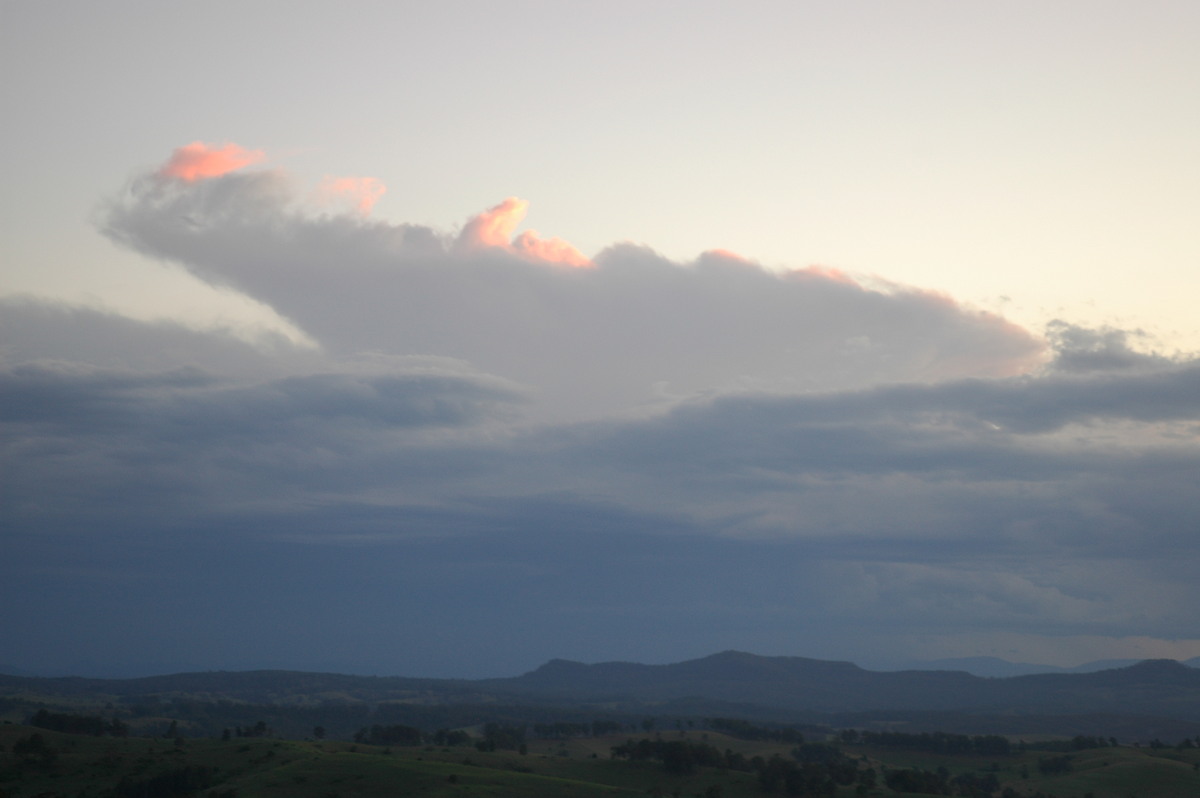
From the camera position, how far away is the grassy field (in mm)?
88375

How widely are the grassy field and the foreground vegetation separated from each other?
0.23 m

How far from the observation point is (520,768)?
111 m

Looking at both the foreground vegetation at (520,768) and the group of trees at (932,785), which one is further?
the group of trees at (932,785)

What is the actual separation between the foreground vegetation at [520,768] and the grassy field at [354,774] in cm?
23

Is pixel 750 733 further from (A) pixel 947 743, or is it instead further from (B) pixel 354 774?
(B) pixel 354 774

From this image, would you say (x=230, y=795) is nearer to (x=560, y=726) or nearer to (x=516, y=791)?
(x=516, y=791)

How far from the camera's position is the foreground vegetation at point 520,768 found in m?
89.7

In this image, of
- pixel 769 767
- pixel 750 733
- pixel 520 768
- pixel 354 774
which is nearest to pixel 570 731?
pixel 750 733

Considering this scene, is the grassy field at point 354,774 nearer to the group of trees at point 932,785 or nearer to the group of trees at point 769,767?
the group of trees at point 769,767

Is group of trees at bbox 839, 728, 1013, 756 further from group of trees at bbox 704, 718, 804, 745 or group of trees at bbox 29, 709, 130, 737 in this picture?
group of trees at bbox 29, 709, 130, 737

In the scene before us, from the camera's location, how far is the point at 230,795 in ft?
271

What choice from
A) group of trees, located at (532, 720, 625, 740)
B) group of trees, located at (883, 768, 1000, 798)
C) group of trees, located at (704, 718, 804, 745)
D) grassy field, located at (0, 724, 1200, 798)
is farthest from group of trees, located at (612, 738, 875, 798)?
group of trees, located at (532, 720, 625, 740)

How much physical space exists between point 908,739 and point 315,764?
12659 cm

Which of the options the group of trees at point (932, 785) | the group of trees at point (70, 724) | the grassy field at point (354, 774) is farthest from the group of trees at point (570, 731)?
the group of trees at point (70, 724)
